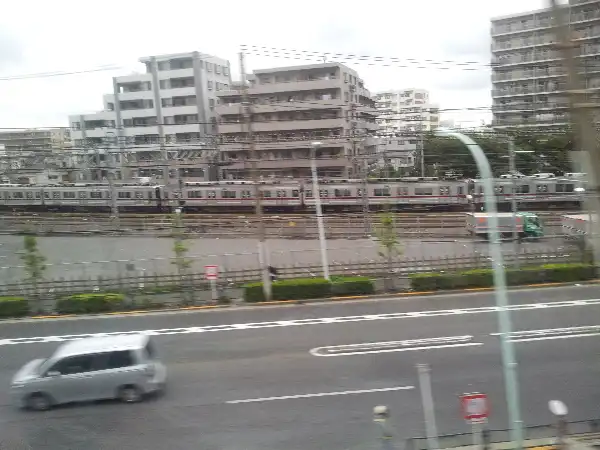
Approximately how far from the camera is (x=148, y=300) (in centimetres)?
1088

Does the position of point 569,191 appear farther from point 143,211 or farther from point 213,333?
point 143,211

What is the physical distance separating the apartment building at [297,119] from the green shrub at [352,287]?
931 cm

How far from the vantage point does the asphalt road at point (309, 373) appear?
16.3 ft

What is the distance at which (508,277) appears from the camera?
36.8 feet

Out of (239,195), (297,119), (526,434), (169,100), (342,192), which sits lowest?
(526,434)

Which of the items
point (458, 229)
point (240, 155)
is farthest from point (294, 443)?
point (240, 155)

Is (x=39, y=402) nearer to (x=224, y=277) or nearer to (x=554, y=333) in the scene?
(x=224, y=277)

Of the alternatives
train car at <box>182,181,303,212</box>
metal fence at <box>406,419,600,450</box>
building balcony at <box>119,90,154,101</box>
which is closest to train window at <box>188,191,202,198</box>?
train car at <box>182,181,303,212</box>

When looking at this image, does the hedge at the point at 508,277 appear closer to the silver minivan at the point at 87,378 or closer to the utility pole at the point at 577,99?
the silver minivan at the point at 87,378

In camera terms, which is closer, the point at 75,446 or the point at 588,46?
the point at 588,46

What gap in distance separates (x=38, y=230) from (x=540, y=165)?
21.6 m

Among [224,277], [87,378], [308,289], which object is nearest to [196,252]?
[224,277]

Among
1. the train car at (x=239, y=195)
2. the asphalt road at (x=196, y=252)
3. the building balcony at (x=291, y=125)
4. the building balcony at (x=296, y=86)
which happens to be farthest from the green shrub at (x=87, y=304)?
the building balcony at (x=296, y=86)

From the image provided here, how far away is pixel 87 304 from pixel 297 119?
14.2 m
